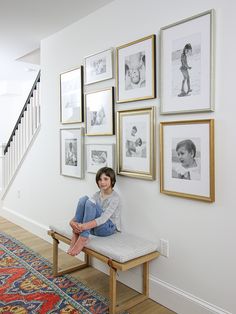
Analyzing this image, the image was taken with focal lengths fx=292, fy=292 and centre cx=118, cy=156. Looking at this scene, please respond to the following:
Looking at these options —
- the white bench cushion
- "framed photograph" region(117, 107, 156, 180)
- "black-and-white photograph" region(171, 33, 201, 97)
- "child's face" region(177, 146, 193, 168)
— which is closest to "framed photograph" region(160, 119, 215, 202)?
"child's face" region(177, 146, 193, 168)

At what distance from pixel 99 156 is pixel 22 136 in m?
2.08

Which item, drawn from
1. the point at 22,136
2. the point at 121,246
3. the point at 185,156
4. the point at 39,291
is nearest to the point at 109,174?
the point at 121,246

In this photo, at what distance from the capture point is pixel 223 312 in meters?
1.85

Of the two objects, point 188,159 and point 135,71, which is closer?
point 188,159

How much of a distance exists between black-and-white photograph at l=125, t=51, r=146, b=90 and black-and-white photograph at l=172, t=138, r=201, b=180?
1.86 feet

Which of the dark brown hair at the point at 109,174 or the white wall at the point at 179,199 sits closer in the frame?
the white wall at the point at 179,199

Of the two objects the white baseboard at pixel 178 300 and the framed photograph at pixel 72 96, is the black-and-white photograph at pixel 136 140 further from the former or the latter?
the white baseboard at pixel 178 300

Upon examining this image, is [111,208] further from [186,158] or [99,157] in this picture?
[186,158]

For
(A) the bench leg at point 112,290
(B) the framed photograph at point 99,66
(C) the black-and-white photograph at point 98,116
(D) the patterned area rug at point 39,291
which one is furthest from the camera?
(C) the black-and-white photograph at point 98,116

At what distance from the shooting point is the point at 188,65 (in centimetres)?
196

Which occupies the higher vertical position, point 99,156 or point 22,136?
point 22,136

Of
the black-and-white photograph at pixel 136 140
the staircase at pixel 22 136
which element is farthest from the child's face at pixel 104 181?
the staircase at pixel 22 136

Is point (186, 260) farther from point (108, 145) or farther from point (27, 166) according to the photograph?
point (27, 166)

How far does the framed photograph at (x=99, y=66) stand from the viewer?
2570mm
